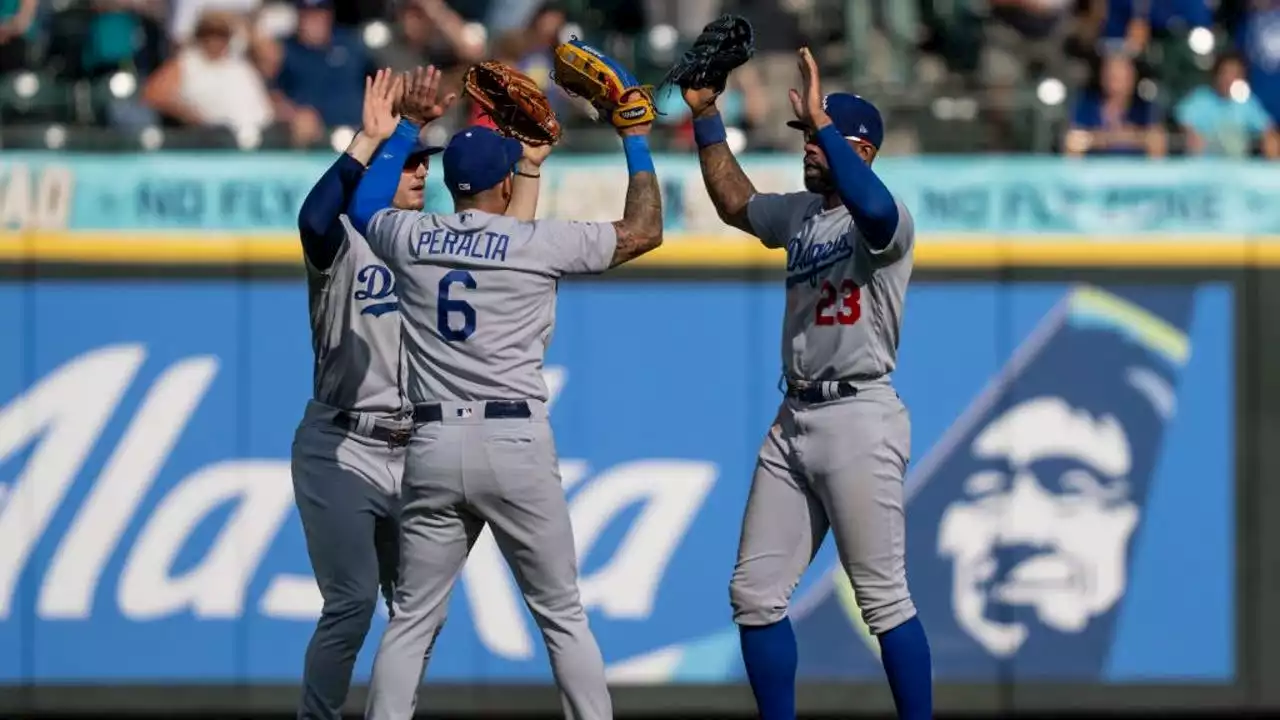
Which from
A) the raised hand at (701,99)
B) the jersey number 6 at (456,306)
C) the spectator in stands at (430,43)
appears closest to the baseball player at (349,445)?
the jersey number 6 at (456,306)

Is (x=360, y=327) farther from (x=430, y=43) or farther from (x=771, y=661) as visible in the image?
(x=430, y=43)

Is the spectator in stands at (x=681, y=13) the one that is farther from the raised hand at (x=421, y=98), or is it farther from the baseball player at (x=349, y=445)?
the raised hand at (x=421, y=98)

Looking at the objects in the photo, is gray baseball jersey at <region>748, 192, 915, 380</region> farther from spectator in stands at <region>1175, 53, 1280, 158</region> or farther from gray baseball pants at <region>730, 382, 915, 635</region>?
spectator in stands at <region>1175, 53, 1280, 158</region>

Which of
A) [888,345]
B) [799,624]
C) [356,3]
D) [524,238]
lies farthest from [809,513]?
[356,3]

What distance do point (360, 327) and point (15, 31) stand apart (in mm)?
4156

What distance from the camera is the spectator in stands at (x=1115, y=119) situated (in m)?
10.8

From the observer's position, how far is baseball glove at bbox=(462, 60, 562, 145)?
7305 mm

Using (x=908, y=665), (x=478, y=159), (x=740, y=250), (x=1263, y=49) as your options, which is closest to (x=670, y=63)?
(x=740, y=250)

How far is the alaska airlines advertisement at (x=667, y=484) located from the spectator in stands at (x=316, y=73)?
0.81 m

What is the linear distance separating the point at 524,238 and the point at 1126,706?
492cm

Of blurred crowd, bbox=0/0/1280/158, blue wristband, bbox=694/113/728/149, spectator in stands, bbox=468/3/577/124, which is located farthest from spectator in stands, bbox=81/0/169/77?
blue wristband, bbox=694/113/728/149

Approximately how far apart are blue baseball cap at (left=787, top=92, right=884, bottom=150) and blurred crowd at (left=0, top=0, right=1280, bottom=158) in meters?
3.05

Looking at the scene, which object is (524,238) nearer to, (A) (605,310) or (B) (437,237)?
(B) (437,237)

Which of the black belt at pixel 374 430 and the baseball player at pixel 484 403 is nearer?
the baseball player at pixel 484 403
